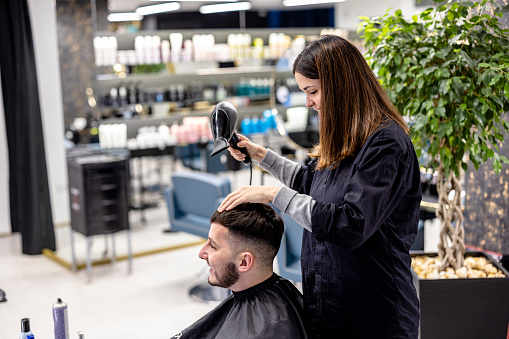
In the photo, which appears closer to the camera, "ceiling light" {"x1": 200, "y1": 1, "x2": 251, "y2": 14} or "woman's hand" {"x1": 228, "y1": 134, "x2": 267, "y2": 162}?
"woman's hand" {"x1": 228, "y1": 134, "x2": 267, "y2": 162}

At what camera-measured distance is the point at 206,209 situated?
380 centimetres

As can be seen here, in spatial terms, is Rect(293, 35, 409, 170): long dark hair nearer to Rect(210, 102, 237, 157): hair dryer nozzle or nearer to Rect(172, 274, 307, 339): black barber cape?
Rect(210, 102, 237, 157): hair dryer nozzle

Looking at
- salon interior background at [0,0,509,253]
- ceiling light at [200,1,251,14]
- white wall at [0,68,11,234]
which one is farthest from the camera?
ceiling light at [200,1,251,14]

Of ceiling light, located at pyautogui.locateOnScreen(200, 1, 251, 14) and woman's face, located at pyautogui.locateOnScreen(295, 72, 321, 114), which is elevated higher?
ceiling light, located at pyautogui.locateOnScreen(200, 1, 251, 14)

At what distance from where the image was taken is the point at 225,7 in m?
6.64

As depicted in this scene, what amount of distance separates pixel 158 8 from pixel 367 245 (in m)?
5.07

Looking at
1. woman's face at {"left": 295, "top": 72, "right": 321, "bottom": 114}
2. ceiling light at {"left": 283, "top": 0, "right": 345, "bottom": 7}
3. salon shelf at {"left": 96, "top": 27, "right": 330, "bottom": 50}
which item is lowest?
woman's face at {"left": 295, "top": 72, "right": 321, "bottom": 114}

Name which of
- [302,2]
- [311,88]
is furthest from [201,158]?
[311,88]

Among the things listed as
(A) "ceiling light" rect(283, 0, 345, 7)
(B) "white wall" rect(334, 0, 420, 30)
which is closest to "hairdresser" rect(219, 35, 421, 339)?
(B) "white wall" rect(334, 0, 420, 30)

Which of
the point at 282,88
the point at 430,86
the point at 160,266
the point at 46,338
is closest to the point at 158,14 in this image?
the point at 282,88

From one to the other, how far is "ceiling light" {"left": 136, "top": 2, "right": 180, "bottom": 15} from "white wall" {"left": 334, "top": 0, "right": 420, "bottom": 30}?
2.20 metres

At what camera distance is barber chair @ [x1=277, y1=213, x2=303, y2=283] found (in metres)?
3.10

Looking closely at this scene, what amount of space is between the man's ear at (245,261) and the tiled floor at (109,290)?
1795mm

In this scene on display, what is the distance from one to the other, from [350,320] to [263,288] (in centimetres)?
28
